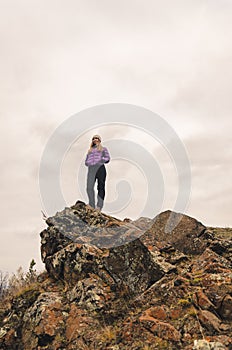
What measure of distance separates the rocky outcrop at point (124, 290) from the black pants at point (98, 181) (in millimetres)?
963

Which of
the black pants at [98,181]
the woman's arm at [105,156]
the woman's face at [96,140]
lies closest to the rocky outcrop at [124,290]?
the black pants at [98,181]

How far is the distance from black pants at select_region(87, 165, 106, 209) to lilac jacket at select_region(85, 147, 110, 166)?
22 cm

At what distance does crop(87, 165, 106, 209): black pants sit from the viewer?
1510 centimetres

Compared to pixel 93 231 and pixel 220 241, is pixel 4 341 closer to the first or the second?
pixel 93 231

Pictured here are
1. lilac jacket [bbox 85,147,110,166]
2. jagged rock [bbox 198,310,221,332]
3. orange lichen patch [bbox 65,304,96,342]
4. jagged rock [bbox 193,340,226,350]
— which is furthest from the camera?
lilac jacket [bbox 85,147,110,166]

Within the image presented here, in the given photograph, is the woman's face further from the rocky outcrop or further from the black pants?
the rocky outcrop

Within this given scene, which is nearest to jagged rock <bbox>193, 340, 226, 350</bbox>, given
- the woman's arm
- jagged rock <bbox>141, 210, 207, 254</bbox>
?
jagged rock <bbox>141, 210, 207, 254</bbox>

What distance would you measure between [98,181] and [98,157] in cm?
104

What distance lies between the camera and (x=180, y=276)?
10.8m

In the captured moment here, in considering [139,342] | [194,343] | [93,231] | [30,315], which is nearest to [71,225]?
[93,231]

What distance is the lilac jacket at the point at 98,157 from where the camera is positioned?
14.9 meters

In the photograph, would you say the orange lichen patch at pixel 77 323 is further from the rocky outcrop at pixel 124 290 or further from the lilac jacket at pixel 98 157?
the lilac jacket at pixel 98 157

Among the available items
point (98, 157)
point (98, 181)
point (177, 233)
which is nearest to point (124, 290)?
point (177, 233)

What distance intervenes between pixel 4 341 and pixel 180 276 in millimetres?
5464
